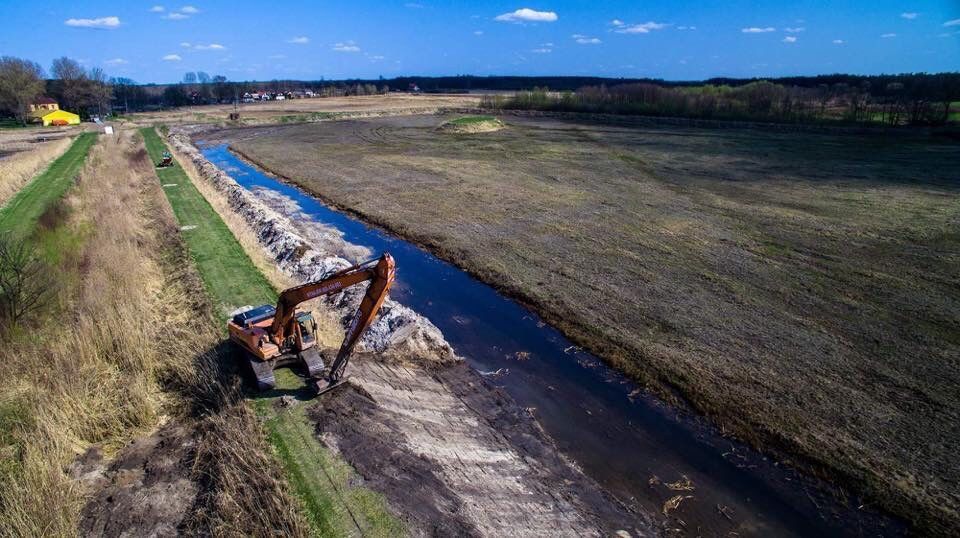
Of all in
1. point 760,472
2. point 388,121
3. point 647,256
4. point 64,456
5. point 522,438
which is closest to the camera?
point 64,456

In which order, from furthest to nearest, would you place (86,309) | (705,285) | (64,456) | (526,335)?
1. (705,285)
2. (526,335)
3. (86,309)
4. (64,456)

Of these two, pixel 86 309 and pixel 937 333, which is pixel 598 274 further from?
pixel 86 309

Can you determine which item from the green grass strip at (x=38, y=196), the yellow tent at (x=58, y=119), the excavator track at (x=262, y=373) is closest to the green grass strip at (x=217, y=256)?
the excavator track at (x=262, y=373)

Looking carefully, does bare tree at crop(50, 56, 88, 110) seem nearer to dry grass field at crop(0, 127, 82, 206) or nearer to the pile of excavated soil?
dry grass field at crop(0, 127, 82, 206)

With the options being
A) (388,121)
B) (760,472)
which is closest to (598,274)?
(760,472)

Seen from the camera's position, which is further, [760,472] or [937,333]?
[937,333]

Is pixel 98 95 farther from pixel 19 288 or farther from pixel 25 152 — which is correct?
pixel 19 288

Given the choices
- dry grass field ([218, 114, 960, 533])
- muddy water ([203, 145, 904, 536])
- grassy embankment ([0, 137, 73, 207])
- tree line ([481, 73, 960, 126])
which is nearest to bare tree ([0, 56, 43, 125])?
grassy embankment ([0, 137, 73, 207])
